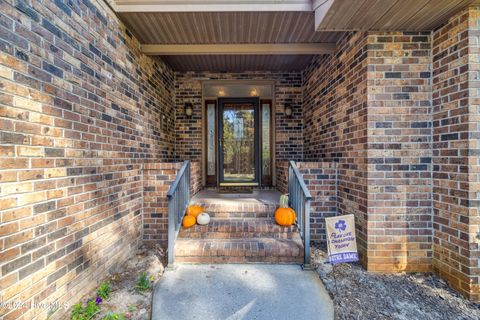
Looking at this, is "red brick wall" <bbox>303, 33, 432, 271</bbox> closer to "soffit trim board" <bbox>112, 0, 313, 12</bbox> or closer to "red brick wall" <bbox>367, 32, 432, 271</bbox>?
"red brick wall" <bbox>367, 32, 432, 271</bbox>

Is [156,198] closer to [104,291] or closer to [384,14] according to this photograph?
[104,291]

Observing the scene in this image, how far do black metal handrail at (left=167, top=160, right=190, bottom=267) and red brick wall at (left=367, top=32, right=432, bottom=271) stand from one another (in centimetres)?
210

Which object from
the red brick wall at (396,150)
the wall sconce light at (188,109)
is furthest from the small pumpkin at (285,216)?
the wall sconce light at (188,109)

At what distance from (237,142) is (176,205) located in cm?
242

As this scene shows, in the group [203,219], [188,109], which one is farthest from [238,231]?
[188,109]

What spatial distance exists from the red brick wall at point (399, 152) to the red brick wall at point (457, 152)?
90 mm

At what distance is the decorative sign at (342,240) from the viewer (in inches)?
82.9

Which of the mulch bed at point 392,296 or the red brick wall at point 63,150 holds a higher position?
the red brick wall at point 63,150

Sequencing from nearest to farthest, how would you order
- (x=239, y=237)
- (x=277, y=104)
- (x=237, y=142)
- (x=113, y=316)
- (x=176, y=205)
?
(x=113, y=316)
(x=176, y=205)
(x=239, y=237)
(x=277, y=104)
(x=237, y=142)

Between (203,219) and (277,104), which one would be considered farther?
(277,104)

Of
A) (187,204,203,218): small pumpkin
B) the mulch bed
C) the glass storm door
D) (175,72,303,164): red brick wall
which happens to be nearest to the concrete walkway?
the mulch bed

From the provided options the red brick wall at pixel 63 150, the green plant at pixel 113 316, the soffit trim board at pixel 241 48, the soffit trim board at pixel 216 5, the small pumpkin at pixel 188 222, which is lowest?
the green plant at pixel 113 316

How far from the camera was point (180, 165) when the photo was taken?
123 inches

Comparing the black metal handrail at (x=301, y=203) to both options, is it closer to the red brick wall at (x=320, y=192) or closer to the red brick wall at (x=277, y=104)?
the red brick wall at (x=320, y=192)
